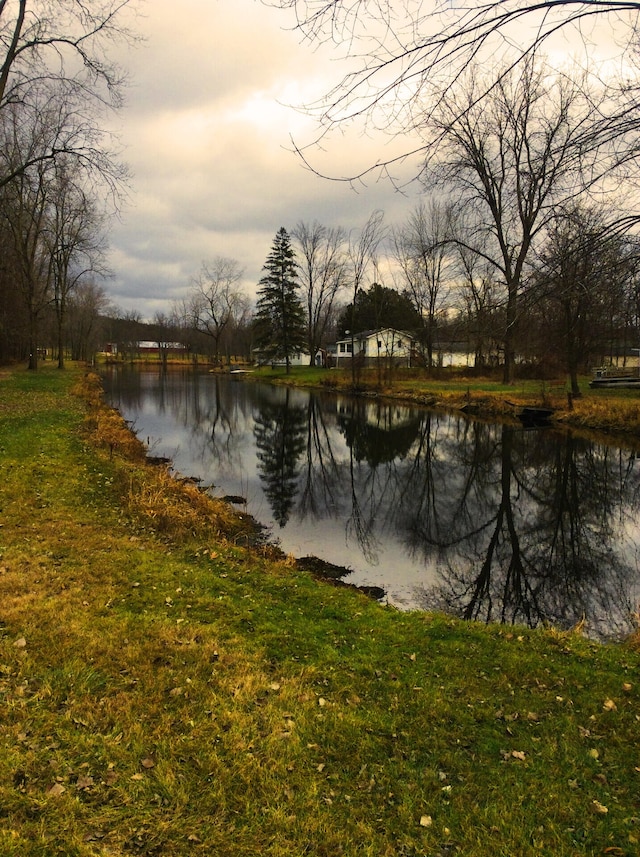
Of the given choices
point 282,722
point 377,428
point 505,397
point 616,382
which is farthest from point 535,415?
point 282,722

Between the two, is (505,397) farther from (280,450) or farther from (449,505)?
(449,505)

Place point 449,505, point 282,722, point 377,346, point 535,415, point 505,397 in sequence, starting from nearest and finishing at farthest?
1. point 282,722
2. point 449,505
3. point 535,415
4. point 505,397
5. point 377,346

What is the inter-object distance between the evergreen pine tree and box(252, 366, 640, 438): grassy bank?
15225 millimetres

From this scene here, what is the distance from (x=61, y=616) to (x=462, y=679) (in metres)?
3.54

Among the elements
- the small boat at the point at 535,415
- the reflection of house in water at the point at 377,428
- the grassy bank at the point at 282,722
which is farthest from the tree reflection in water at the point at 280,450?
the small boat at the point at 535,415

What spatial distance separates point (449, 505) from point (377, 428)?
38.5ft

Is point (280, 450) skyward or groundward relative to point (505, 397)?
groundward

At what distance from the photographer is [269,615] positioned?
203 inches

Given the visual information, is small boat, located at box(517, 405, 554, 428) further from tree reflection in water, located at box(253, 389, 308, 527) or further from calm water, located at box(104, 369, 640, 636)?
tree reflection in water, located at box(253, 389, 308, 527)

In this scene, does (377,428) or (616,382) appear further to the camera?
(616,382)

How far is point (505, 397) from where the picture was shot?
2702cm

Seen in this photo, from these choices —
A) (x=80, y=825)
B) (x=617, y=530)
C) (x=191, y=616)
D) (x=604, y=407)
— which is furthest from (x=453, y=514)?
(x=604, y=407)

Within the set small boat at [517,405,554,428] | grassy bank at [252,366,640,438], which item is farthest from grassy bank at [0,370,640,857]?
small boat at [517,405,554,428]

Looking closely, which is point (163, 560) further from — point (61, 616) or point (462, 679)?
point (462, 679)
